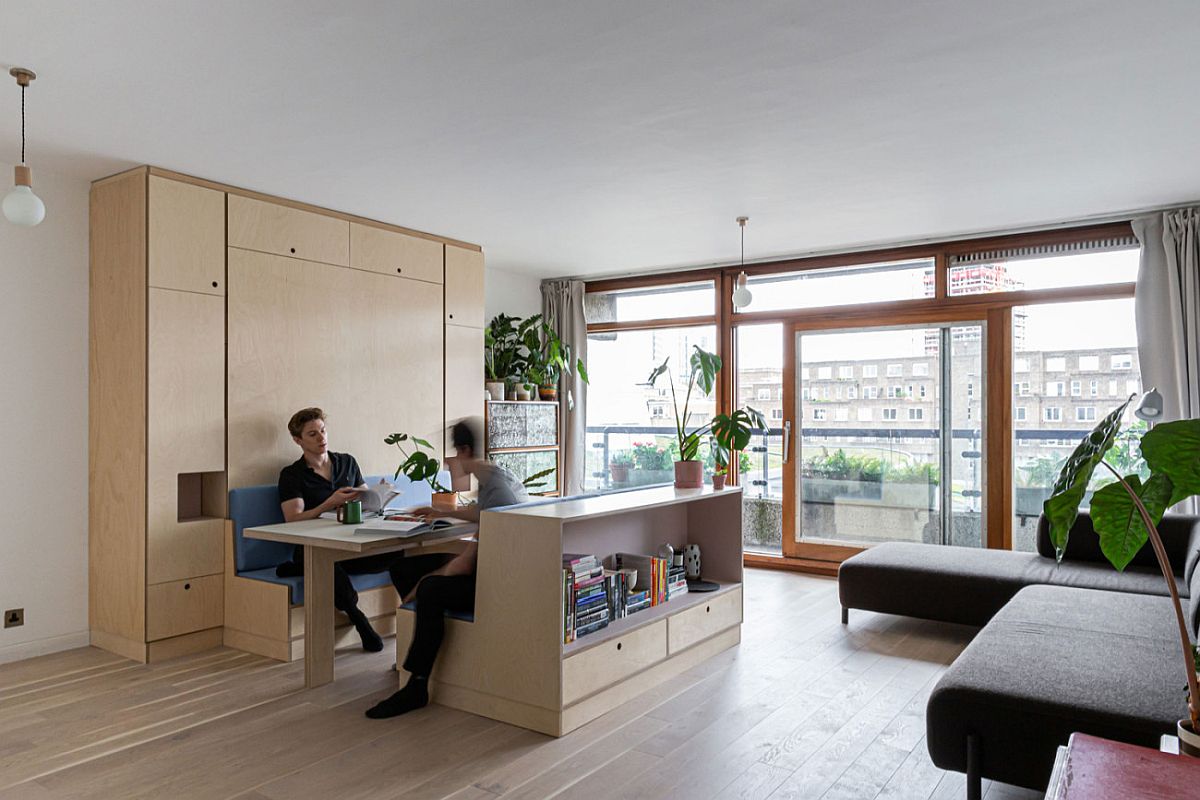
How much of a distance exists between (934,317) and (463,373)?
11.5 ft

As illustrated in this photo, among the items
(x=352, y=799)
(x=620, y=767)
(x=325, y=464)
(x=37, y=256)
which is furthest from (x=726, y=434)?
(x=37, y=256)

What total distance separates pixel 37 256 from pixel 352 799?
3.38 metres

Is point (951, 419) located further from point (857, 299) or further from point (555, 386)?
point (555, 386)

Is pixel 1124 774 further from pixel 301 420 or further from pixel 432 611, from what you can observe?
pixel 301 420

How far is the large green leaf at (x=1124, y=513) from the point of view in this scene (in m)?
1.65

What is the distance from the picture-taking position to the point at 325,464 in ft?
14.9

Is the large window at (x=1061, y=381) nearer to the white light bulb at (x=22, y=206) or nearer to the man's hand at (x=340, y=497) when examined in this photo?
the man's hand at (x=340, y=497)

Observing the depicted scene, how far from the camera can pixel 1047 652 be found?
279 centimetres

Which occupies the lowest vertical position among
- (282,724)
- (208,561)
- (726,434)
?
(282,724)

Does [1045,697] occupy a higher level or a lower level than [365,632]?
higher

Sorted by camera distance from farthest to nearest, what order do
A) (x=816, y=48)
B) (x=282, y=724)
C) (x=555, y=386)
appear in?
(x=555, y=386)
(x=282, y=724)
(x=816, y=48)

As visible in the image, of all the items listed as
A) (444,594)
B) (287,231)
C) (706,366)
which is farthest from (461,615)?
(287,231)

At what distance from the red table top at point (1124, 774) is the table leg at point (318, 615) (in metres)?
3.06

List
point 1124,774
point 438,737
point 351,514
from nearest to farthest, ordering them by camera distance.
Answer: point 1124,774 < point 438,737 < point 351,514
